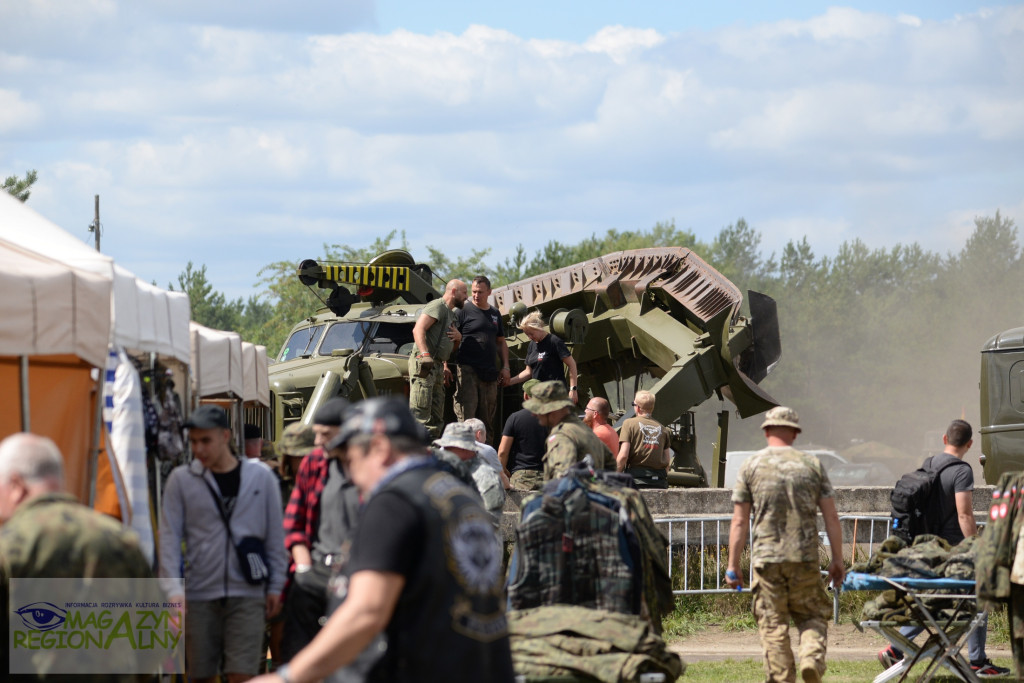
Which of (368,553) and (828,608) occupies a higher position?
(368,553)

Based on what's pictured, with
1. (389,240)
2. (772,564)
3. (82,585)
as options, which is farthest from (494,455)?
(389,240)

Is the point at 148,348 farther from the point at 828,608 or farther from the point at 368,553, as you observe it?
the point at 828,608

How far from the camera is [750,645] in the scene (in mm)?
11227

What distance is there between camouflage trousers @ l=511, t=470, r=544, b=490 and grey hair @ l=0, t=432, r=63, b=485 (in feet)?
24.8

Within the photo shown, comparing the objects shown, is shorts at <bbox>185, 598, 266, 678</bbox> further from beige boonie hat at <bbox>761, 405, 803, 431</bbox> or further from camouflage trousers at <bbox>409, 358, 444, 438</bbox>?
camouflage trousers at <bbox>409, 358, 444, 438</bbox>

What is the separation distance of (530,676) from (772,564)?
2635 millimetres

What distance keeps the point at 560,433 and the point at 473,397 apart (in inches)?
198

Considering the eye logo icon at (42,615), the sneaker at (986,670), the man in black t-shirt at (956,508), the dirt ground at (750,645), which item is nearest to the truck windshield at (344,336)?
the dirt ground at (750,645)

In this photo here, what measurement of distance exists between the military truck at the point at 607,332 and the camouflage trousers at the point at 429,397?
3.62 feet

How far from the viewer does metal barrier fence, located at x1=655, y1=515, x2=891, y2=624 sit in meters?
11.7

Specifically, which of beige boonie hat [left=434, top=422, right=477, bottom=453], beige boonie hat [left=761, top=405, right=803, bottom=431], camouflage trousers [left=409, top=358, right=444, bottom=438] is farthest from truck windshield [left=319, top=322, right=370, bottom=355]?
beige boonie hat [left=761, top=405, right=803, bottom=431]

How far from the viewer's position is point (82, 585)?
12.7 ft

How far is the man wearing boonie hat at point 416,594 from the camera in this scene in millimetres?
3586

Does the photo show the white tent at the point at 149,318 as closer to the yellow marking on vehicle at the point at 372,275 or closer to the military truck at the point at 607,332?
the military truck at the point at 607,332
